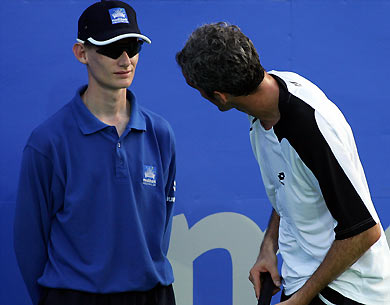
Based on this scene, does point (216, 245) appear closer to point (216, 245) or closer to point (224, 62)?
point (216, 245)

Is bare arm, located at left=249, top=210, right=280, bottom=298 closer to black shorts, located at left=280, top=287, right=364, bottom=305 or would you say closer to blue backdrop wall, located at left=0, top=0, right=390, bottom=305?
black shorts, located at left=280, top=287, right=364, bottom=305

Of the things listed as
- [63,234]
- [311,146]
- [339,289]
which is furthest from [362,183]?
[63,234]

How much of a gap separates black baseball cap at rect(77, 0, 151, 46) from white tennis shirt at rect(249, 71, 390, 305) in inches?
20.8

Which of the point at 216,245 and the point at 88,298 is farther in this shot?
the point at 216,245

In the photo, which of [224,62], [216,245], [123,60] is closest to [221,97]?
[224,62]

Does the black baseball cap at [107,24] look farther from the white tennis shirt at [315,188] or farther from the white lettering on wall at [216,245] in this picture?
the white lettering on wall at [216,245]

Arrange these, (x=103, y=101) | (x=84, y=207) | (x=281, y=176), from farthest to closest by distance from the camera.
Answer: (x=103, y=101), (x=84, y=207), (x=281, y=176)

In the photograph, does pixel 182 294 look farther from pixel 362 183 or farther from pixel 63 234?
pixel 362 183

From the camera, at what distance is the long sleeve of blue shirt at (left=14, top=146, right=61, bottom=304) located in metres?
1.85

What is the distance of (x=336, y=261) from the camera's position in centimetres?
148

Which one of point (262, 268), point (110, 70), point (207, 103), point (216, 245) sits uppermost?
point (110, 70)

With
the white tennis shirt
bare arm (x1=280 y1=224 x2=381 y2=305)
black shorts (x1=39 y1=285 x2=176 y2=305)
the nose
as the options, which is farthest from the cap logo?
bare arm (x1=280 y1=224 x2=381 y2=305)

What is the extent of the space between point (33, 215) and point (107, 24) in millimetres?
661

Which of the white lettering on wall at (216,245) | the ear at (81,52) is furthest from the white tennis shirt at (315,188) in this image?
the white lettering on wall at (216,245)
